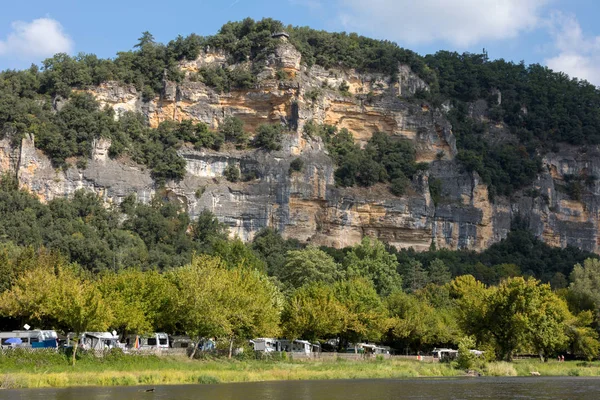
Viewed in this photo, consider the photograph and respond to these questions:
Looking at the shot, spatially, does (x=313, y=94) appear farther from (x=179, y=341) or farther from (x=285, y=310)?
(x=179, y=341)

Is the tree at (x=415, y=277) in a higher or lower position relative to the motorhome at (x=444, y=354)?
higher

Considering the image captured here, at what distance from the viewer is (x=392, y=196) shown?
169875mm

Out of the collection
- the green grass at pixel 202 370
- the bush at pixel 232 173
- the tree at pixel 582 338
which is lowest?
the green grass at pixel 202 370

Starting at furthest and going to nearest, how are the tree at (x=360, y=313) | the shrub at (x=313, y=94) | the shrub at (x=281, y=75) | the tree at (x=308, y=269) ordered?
the shrub at (x=313, y=94) < the shrub at (x=281, y=75) < the tree at (x=308, y=269) < the tree at (x=360, y=313)

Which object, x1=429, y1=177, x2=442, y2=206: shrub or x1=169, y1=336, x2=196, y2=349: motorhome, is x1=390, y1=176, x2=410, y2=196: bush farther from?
x1=169, y1=336, x2=196, y2=349: motorhome

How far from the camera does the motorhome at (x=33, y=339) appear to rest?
A: 67.6m

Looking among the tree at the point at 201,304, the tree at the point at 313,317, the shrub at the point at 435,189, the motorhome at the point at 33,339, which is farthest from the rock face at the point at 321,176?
the motorhome at the point at 33,339

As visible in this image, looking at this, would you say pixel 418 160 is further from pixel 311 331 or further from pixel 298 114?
pixel 311 331

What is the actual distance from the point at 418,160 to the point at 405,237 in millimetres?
19035

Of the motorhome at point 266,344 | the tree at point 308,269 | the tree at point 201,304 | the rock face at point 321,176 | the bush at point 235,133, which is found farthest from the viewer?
the bush at point 235,133

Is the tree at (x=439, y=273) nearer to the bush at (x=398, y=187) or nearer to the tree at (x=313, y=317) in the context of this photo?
the bush at (x=398, y=187)

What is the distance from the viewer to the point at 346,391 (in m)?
59.7

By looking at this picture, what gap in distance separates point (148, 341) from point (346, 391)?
23.8m

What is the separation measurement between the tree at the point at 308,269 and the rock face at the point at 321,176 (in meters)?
30.9
